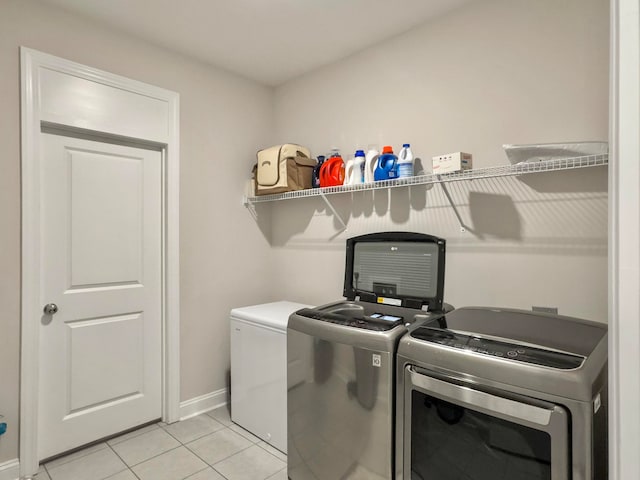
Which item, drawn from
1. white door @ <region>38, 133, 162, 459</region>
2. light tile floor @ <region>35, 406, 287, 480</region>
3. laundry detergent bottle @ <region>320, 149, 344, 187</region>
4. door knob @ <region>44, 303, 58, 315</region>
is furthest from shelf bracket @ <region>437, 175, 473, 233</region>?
door knob @ <region>44, 303, 58, 315</region>

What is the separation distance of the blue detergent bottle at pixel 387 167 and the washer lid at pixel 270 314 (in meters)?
1.05

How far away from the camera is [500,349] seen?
50.1 inches

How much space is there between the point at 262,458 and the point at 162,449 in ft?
2.09

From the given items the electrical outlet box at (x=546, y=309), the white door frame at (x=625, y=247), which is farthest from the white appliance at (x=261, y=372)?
the white door frame at (x=625, y=247)

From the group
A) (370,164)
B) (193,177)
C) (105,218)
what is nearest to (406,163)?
(370,164)

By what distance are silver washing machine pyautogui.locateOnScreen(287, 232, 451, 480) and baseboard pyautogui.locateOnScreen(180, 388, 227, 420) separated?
1.12 metres

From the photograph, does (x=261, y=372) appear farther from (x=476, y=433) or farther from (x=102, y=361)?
(x=476, y=433)

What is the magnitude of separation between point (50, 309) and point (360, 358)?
1837 mm

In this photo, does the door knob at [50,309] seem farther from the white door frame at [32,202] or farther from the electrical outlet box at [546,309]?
the electrical outlet box at [546,309]

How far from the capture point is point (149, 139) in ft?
8.20

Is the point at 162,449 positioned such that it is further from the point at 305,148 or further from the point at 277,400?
the point at 305,148

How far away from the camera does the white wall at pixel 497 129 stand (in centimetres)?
169

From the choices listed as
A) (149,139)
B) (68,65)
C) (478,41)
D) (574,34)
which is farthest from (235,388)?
(574,34)

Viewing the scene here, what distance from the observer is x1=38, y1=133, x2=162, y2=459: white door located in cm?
217
